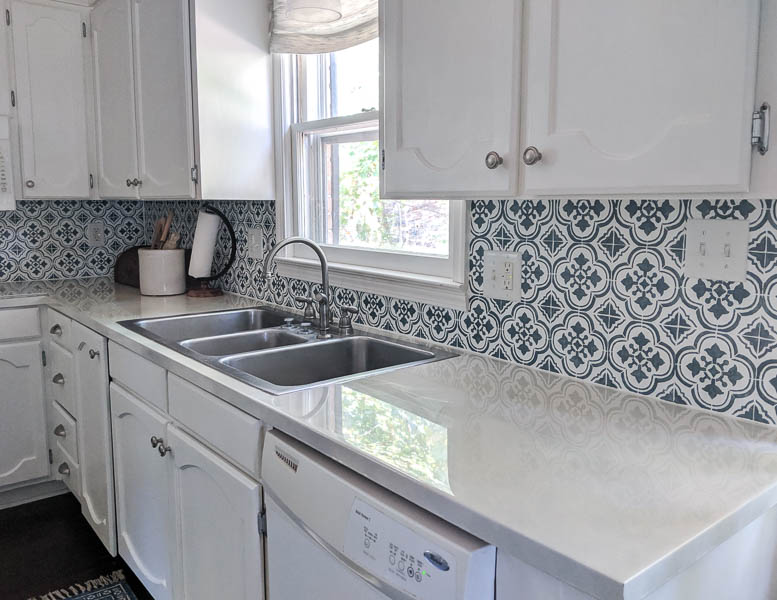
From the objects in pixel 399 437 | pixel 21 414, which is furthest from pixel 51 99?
pixel 399 437

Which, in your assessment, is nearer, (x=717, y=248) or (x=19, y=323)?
(x=717, y=248)

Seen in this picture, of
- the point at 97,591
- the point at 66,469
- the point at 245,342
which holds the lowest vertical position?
the point at 97,591

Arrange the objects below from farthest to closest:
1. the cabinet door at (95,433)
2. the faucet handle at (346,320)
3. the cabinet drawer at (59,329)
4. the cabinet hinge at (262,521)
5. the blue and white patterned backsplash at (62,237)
Answer: the blue and white patterned backsplash at (62,237)
the cabinet drawer at (59,329)
the cabinet door at (95,433)
the faucet handle at (346,320)
the cabinet hinge at (262,521)

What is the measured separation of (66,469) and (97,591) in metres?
0.69

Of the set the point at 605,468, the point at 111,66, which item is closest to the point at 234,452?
the point at 605,468

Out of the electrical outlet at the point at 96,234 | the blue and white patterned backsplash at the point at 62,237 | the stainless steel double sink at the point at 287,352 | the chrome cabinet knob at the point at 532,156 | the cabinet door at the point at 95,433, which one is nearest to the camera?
the chrome cabinet knob at the point at 532,156

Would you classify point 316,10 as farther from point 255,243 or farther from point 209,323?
point 209,323

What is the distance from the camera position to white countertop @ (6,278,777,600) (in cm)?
77

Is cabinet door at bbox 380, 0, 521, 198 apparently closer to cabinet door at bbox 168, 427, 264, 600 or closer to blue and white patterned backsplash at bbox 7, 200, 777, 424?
blue and white patterned backsplash at bbox 7, 200, 777, 424

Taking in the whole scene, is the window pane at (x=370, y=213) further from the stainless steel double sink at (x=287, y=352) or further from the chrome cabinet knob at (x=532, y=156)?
the chrome cabinet knob at (x=532, y=156)

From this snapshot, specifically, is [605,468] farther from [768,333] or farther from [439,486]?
[768,333]

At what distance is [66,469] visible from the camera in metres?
2.69

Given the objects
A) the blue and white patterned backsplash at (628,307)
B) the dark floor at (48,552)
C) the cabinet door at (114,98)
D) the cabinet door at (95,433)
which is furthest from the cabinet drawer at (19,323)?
the blue and white patterned backsplash at (628,307)

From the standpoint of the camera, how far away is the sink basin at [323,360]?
1726 mm
